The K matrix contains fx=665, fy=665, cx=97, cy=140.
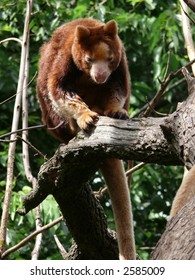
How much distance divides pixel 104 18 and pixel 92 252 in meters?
3.75

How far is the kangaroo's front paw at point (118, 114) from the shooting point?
4180 mm

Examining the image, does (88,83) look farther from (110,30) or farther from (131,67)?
(131,67)

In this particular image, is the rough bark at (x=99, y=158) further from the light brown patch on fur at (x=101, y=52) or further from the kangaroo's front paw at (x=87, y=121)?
Result: the light brown patch on fur at (x=101, y=52)

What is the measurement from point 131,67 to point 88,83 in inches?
190

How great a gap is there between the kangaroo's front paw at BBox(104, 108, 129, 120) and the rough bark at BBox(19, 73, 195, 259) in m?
0.18

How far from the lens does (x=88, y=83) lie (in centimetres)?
472

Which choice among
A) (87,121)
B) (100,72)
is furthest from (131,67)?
(87,121)

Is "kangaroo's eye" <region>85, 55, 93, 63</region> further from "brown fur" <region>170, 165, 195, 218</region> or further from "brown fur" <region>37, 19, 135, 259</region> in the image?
"brown fur" <region>170, 165, 195, 218</region>

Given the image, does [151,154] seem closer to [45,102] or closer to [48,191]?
[48,191]

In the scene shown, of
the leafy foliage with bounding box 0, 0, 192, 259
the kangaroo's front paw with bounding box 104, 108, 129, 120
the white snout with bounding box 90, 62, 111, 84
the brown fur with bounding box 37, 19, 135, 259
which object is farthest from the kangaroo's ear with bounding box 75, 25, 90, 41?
the leafy foliage with bounding box 0, 0, 192, 259

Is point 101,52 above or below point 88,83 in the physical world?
above

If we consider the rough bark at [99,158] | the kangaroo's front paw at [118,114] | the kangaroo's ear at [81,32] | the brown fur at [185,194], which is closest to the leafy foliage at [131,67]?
the rough bark at [99,158]

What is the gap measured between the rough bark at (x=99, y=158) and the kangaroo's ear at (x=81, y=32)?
893 millimetres
